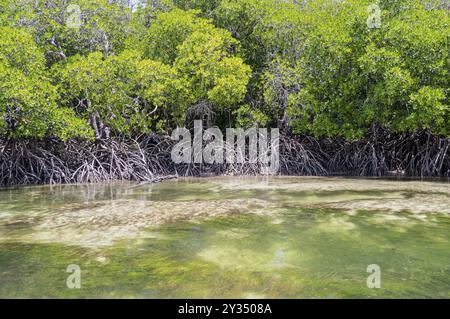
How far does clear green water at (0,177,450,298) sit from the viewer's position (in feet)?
9.32

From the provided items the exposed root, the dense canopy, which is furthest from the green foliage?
the exposed root

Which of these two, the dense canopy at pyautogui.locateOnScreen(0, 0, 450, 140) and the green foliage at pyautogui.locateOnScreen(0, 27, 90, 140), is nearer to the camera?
the green foliage at pyautogui.locateOnScreen(0, 27, 90, 140)

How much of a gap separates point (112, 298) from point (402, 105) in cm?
871

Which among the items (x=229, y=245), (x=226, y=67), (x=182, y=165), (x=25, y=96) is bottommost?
(x=229, y=245)

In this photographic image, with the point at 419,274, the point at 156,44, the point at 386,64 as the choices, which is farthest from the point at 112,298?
the point at 156,44

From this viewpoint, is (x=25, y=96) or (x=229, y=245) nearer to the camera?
(x=229, y=245)

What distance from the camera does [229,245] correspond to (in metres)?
3.88

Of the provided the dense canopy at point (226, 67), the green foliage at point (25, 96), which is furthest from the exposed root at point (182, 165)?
the green foliage at point (25, 96)

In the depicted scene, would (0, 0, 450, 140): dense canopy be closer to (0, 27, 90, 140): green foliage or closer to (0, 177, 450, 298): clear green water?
(0, 27, 90, 140): green foliage

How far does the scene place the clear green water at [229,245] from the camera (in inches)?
112

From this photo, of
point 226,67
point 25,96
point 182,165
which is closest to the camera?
point 25,96

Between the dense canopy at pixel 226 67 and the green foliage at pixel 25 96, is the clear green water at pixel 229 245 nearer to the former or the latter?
the green foliage at pixel 25 96

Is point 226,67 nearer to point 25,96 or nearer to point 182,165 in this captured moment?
point 182,165

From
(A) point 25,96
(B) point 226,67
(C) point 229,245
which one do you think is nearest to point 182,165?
(B) point 226,67
